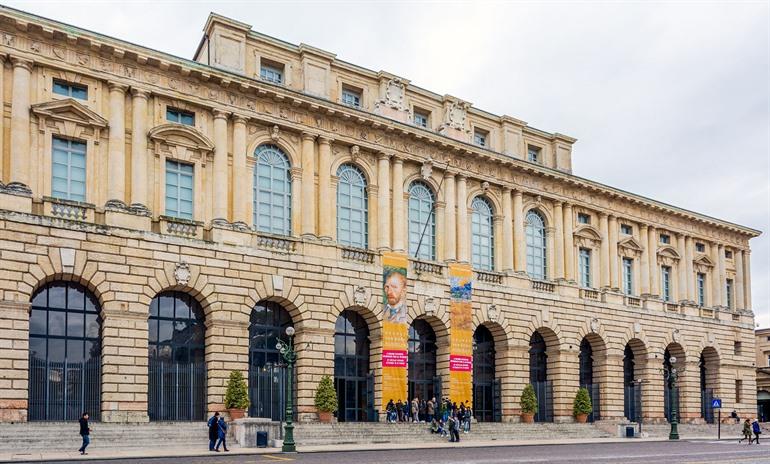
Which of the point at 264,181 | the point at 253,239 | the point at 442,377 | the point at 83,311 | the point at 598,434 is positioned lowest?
the point at 598,434

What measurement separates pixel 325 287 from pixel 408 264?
18.5ft

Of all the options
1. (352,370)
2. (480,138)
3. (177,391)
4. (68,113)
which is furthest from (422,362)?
(68,113)

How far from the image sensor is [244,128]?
41.2 m

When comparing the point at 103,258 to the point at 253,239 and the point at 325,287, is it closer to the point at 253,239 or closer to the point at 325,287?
the point at 253,239

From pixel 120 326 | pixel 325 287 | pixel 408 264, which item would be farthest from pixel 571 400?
pixel 120 326

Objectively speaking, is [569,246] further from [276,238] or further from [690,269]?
[276,238]

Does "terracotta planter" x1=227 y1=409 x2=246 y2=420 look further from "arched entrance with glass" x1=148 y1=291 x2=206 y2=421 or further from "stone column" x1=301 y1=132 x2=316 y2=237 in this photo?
"stone column" x1=301 y1=132 x2=316 y2=237

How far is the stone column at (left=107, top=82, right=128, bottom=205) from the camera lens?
1453 inches

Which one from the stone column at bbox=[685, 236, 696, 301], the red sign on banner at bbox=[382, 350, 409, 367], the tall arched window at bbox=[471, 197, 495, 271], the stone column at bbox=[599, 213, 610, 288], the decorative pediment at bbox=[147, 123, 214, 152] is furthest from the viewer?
the stone column at bbox=[685, 236, 696, 301]

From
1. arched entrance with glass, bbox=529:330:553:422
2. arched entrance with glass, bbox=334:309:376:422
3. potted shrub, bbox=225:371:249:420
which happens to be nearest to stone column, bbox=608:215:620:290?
arched entrance with glass, bbox=529:330:553:422

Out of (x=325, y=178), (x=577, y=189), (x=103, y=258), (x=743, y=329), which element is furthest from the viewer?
(x=743, y=329)

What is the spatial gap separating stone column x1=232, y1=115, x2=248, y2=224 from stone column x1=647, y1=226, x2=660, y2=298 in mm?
32182

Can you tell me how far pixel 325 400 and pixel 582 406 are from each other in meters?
18.5

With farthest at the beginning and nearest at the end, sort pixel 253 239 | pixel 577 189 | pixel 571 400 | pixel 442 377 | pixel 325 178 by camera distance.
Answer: pixel 577 189 < pixel 571 400 < pixel 442 377 < pixel 325 178 < pixel 253 239
